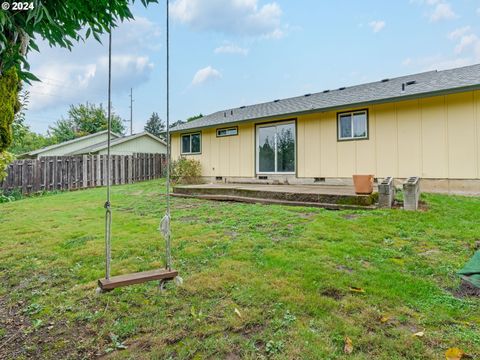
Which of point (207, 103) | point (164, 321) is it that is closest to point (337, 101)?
point (164, 321)

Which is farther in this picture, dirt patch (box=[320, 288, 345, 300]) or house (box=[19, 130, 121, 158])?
house (box=[19, 130, 121, 158])

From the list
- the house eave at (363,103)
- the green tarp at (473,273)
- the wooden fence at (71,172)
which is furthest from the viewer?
the wooden fence at (71,172)

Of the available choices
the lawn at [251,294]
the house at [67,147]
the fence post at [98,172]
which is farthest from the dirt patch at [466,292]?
the house at [67,147]

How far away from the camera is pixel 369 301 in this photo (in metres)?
2.39

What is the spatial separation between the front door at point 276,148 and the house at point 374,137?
1.4 inches

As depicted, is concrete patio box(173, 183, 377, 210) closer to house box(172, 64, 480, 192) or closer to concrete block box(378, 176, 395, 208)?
concrete block box(378, 176, 395, 208)

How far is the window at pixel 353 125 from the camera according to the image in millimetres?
8805

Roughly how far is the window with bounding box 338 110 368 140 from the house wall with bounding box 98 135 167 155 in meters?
13.5

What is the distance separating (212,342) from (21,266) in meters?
2.91

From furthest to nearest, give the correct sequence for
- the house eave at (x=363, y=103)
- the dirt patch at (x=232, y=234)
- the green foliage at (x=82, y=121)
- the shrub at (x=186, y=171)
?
the green foliage at (x=82, y=121), the shrub at (x=186, y=171), the house eave at (x=363, y=103), the dirt patch at (x=232, y=234)

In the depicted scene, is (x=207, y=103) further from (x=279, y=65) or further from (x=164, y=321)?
(x=164, y=321)

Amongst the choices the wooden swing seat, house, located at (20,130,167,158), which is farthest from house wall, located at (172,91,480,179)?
house, located at (20,130,167,158)

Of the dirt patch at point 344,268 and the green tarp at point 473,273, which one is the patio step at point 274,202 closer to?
the dirt patch at point 344,268

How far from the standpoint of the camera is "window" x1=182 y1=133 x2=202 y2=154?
43.6 feet
